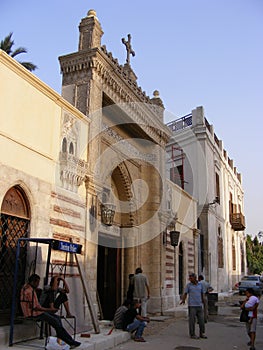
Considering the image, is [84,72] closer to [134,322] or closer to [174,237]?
[134,322]

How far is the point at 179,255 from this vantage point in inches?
609

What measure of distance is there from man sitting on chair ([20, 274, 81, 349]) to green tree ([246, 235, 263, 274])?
38653 mm

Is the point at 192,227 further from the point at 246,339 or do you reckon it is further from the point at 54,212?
the point at 54,212

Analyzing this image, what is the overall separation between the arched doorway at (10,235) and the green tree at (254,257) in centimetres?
3846

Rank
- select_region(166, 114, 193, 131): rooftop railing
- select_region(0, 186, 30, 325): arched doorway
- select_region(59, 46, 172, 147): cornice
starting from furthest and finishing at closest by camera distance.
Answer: select_region(166, 114, 193, 131): rooftop railing < select_region(59, 46, 172, 147): cornice < select_region(0, 186, 30, 325): arched doorway

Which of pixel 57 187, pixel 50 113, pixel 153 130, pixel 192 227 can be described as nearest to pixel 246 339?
pixel 57 187

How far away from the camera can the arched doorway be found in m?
6.50

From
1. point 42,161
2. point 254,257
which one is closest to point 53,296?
point 42,161

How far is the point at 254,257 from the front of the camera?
45375 mm

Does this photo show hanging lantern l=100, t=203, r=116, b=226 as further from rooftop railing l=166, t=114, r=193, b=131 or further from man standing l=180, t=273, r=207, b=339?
rooftop railing l=166, t=114, r=193, b=131

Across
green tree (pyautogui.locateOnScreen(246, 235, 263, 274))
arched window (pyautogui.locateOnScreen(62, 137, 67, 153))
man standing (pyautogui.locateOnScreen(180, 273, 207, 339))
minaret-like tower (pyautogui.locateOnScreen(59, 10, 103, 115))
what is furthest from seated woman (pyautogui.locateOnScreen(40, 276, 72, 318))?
green tree (pyautogui.locateOnScreen(246, 235, 263, 274))

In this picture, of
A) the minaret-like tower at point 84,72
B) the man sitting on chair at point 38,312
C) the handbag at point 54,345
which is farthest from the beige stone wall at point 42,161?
the handbag at point 54,345

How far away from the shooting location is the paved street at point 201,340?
7375mm

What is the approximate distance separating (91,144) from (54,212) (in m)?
2.18
